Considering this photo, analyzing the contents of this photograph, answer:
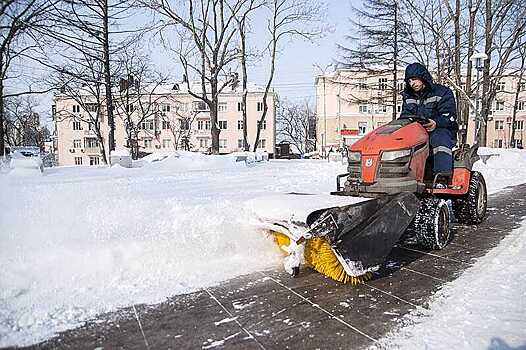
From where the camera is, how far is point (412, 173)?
4484 millimetres

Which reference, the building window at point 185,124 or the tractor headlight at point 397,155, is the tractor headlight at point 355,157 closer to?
the tractor headlight at point 397,155

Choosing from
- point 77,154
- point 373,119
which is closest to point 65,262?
point 373,119

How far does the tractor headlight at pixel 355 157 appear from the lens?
465 cm

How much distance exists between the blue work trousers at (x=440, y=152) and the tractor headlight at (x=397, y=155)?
0.80 metres

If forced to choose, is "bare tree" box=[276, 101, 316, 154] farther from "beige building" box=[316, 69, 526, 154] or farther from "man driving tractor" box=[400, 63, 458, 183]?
"man driving tractor" box=[400, 63, 458, 183]

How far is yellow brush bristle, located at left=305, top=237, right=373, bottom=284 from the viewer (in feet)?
12.2

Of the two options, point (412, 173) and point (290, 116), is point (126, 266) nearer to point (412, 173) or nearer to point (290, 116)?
point (412, 173)

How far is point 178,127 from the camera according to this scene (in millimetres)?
64062

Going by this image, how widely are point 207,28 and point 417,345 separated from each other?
79.7 ft

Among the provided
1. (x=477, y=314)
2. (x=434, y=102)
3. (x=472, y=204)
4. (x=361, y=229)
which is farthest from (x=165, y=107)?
(x=477, y=314)

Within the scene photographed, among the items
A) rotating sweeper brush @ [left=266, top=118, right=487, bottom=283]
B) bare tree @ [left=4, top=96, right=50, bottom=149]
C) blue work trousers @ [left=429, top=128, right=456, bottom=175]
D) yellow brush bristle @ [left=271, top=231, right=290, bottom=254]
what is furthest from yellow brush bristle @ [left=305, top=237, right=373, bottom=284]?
bare tree @ [left=4, top=96, right=50, bottom=149]

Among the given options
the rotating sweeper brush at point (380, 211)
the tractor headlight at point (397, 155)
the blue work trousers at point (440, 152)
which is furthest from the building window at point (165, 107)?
the tractor headlight at point (397, 155)

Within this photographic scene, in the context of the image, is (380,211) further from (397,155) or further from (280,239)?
(280,239)

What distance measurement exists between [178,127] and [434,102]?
6118 centimetres
